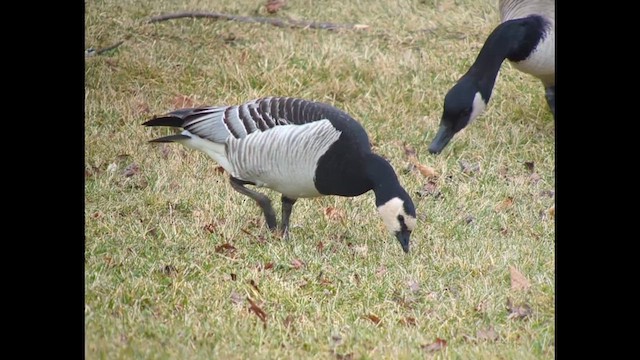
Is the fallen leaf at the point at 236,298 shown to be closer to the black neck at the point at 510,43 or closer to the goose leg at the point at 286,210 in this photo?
the goose leg at the point at 286,210

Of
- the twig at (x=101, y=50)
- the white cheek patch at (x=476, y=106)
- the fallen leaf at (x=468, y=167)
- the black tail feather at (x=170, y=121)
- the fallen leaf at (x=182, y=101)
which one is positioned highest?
the black tail feather at (x=170, y=121)

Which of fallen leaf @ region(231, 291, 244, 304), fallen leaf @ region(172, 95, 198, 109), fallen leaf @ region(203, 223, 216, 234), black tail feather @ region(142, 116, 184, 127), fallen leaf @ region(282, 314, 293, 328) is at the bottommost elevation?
fallen leaf @ region(172, 95, 198, 109)

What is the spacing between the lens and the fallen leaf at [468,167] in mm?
7438

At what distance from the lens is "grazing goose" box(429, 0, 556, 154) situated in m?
6.65

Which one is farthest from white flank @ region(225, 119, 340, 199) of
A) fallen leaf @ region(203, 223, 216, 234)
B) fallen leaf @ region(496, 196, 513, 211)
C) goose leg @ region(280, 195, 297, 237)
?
fallen leaf @ region(496, 196, 513, 211)

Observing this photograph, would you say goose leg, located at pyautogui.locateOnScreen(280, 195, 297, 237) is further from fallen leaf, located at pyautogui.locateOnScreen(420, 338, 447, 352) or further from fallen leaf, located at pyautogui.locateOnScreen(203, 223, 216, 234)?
fallen leaf, located at pyautogui.locateOnScreen(420, 338, 447, 352)

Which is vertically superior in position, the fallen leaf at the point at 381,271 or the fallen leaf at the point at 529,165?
the fallen leaf at the point at 381,271

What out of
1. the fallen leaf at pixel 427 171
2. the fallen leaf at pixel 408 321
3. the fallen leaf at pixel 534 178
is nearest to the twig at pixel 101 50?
the fallen leaf at pixel 427 171

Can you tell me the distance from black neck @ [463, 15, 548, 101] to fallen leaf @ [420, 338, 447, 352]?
2.75 meters
